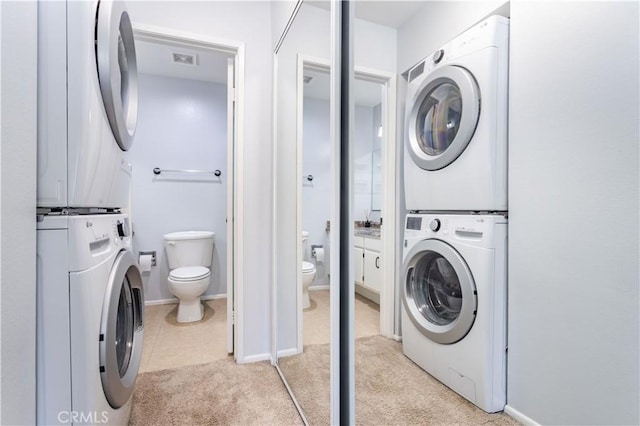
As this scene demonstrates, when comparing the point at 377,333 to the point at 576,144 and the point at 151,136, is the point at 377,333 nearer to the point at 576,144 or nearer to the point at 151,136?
the point at 576,144

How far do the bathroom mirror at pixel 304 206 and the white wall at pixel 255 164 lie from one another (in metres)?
0.16

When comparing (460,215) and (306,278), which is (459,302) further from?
(306,278)

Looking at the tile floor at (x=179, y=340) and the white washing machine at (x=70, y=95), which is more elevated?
the white washing machine at (x=70, y=95)

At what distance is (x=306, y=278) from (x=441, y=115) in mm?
904

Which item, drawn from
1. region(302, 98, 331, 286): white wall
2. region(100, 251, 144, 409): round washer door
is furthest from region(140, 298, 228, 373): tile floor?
region(302, 98, 331, 286): white wall

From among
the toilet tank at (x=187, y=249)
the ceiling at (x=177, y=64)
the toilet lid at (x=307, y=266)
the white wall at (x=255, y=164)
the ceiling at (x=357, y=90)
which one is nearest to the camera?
the ceiling at (x=357, y=90)

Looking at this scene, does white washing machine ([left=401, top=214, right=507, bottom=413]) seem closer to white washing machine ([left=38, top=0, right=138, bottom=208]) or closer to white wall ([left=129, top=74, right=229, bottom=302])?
white washing machine ([left=38, top=0, right=138, bottom=208])

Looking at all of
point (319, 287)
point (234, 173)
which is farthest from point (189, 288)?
point (319, 287)

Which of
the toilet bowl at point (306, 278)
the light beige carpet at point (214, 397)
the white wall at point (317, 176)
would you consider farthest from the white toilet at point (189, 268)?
the white wall at point (317, 176)

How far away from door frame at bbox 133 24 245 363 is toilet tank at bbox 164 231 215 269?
1.07 m

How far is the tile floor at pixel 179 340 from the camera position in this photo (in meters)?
1.97

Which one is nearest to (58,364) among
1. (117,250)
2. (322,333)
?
(117,250)

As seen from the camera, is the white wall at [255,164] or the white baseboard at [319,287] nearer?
the white baseboard at [319,287]

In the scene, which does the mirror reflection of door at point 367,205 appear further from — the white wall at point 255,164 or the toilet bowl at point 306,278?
the white wall at point 255,164
